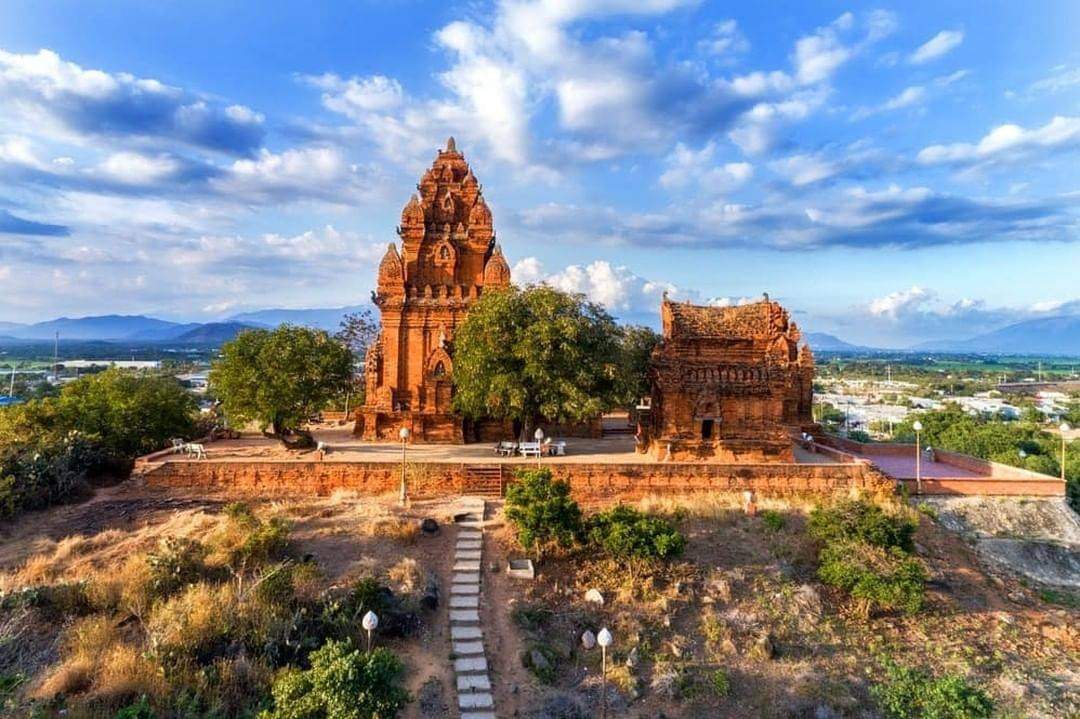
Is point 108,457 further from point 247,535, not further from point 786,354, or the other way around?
point 786,354

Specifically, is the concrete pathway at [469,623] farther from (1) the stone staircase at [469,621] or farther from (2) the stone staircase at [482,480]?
(2) the stone staircase at [482,480]

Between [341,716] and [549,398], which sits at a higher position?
[549,398]

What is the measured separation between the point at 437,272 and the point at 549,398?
9488 mm

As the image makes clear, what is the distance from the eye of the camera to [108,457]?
2166cm

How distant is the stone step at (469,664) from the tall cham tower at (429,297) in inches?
545

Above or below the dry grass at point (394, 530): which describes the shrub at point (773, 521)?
below

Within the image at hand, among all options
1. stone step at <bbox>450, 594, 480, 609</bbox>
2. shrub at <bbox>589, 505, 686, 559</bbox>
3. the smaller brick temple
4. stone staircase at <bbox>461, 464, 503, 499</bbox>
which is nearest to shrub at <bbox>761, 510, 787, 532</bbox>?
the smaller brick temple

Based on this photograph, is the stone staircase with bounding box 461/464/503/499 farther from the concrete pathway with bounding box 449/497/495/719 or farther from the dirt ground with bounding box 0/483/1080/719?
the concrete pathway with bounding box 449/497/495/719

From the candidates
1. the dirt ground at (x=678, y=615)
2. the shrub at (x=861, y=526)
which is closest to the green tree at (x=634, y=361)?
the dirt ground at (x=678, y=615)

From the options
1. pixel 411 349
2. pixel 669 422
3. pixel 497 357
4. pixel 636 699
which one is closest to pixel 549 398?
pixel 497 357

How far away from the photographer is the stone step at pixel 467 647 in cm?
1304

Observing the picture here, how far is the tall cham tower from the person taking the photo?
26625 mm

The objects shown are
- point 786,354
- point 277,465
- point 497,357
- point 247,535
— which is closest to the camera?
point 247,535

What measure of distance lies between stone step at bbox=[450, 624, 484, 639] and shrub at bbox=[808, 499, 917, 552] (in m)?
9.98
